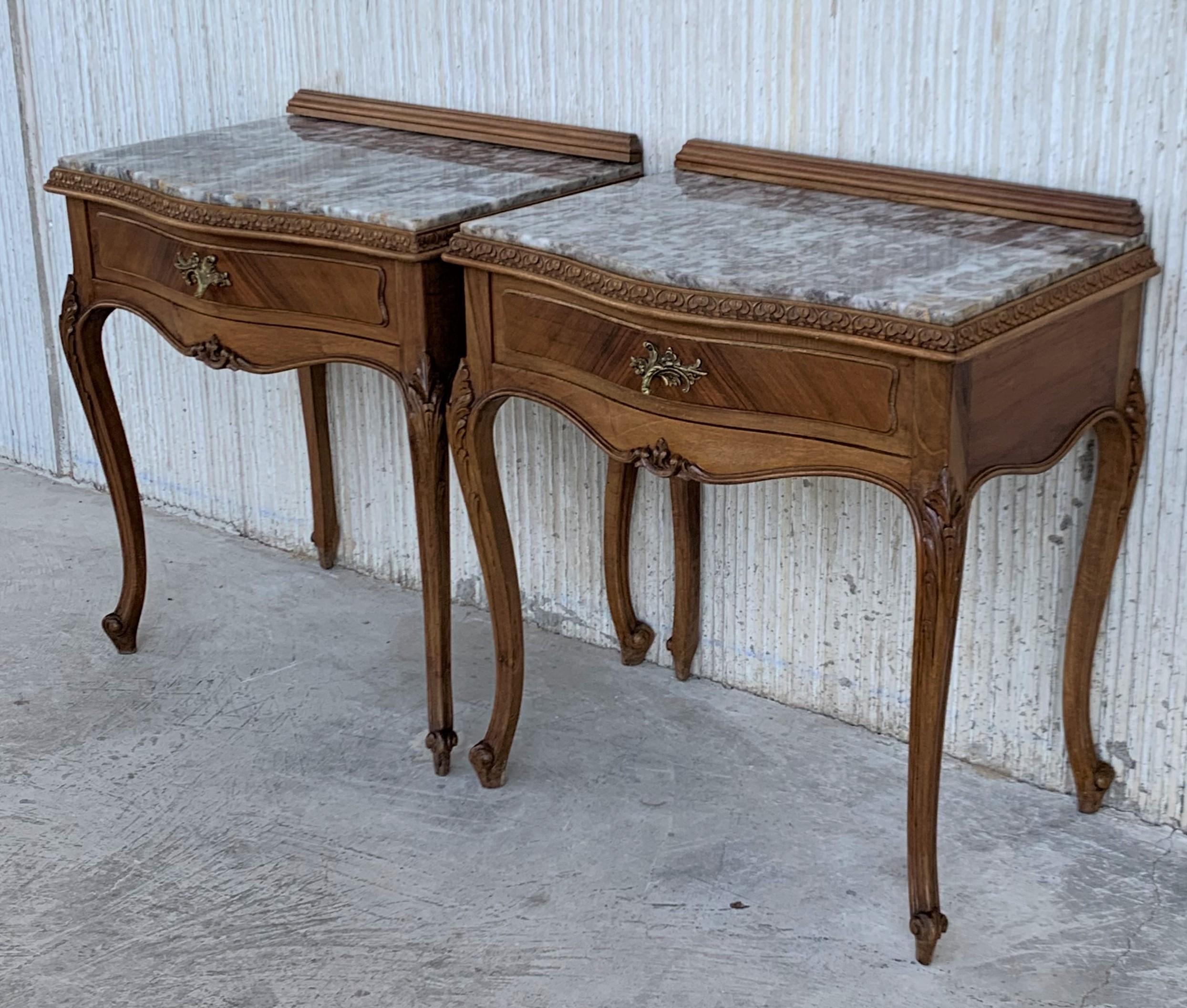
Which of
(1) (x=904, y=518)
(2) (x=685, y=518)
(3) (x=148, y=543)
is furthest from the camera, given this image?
(3) (x=148, y=543)

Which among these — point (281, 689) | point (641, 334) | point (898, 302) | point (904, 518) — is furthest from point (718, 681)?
point (898, 302)

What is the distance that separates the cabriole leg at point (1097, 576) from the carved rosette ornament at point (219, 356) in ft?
3.94

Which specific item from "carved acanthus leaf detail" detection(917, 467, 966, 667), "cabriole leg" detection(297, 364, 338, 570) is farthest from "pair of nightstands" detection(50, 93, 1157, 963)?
"cabriole leg" detection(297, 364, 338, 570)

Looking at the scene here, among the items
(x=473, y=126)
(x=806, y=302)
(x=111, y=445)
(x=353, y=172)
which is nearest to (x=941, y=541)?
(x=806, y=302)

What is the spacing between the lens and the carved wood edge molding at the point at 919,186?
2.06 m

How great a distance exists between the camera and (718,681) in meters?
2.74

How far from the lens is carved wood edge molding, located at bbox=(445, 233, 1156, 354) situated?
5.69ft

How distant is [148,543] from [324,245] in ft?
4.37

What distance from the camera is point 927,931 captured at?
1.98 metres

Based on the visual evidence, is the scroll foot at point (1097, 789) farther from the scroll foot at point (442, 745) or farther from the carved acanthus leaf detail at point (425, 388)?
the carved acanthus leaf detail at point (425, 388)

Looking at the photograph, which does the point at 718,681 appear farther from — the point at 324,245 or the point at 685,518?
the point at 324,245

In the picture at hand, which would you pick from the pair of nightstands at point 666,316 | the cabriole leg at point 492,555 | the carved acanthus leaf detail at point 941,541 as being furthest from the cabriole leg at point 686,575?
the carved acanthus leaf detail at point 941,541

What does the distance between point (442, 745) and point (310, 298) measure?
0.68 m

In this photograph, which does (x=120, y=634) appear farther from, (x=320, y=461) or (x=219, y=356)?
(x=219, y=356)
